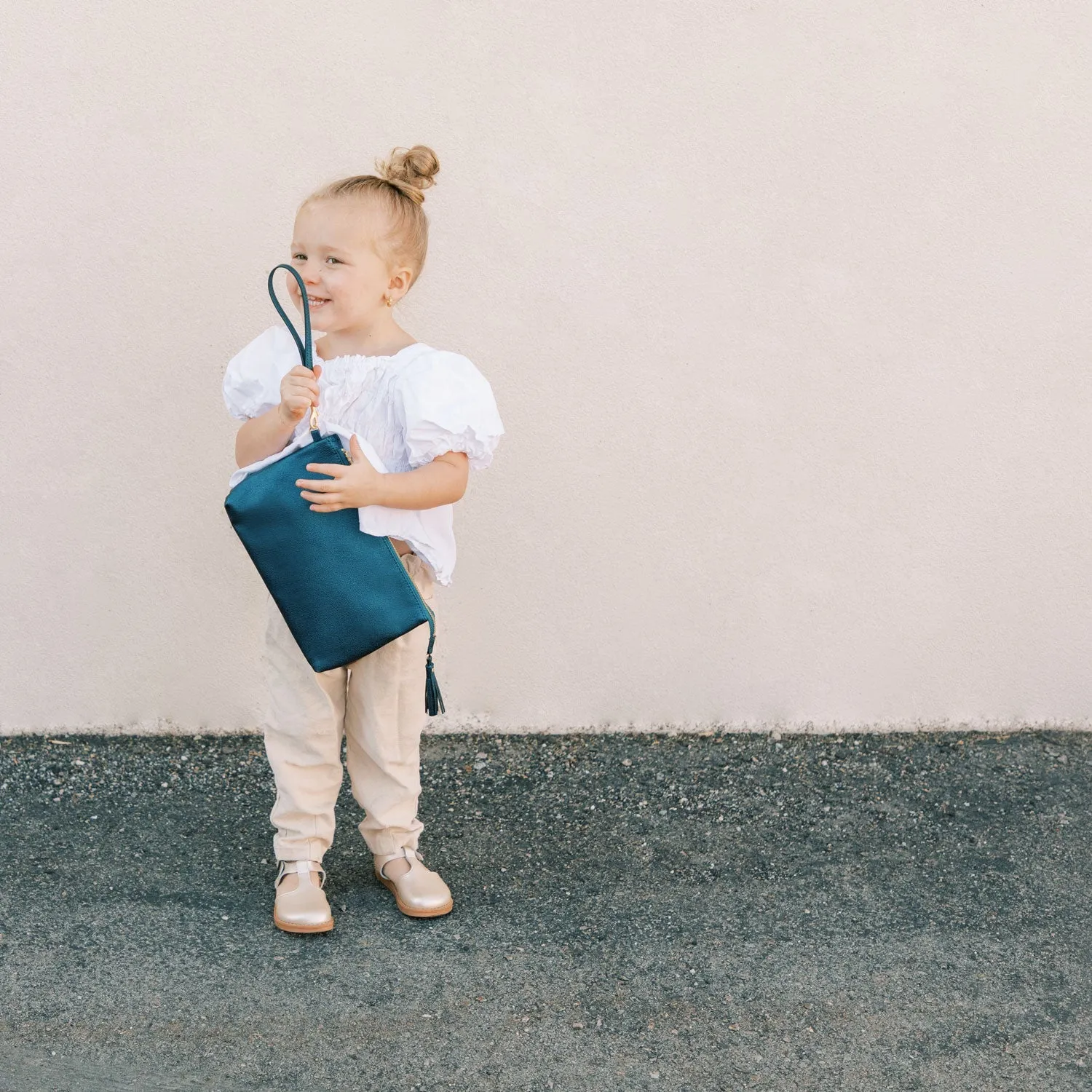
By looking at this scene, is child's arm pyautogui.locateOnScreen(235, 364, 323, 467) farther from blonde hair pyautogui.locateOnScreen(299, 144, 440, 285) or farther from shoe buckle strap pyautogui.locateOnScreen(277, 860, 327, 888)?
shoe buckle strap pyautogui.locateOnScreen(277, 860, 327, 888)

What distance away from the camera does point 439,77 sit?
2.84m

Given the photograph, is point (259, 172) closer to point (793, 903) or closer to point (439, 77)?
point (439, 77)

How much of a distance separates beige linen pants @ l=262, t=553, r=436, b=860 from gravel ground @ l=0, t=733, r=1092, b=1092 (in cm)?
20

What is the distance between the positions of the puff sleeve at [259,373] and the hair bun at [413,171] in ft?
1.19

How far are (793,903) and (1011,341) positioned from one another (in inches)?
60.9

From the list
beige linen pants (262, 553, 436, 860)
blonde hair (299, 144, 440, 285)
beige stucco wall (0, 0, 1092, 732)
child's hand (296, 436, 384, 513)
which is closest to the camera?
child's hand (296, 436, 384, 513)

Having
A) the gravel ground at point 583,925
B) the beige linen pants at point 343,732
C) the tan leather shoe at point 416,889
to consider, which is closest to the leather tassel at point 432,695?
the beige linen pants at point 343,732

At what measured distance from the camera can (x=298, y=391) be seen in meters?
2.14

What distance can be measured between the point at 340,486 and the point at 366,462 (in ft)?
0.25

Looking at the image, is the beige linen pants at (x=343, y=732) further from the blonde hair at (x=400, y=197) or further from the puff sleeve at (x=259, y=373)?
the blonde hair at (x=400, y=197)

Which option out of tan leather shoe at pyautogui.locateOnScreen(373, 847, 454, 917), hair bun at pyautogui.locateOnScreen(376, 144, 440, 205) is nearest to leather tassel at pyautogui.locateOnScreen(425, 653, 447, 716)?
tan leather shoe at pyautogui.locateOnScreen(373, 847, 454, 917)

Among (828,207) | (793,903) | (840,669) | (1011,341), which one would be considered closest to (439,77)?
(828,207)

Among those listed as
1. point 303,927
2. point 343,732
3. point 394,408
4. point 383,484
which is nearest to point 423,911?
point 303,927

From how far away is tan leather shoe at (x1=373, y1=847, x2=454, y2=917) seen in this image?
8.20 ft
